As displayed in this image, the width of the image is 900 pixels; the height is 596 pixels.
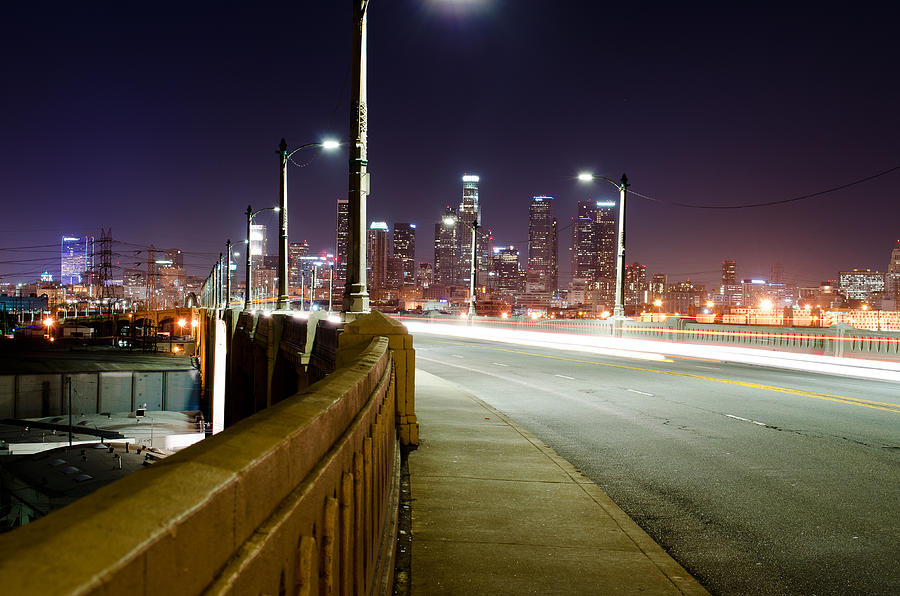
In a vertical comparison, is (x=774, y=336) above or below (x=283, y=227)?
below

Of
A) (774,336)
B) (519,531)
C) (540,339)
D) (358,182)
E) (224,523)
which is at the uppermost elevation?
(358,182)

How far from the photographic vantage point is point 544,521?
625cm

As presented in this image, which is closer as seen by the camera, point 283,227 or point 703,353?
point 283,227

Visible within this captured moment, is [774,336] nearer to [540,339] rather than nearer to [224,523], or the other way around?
[540,339]

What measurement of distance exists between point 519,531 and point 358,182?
8526 millimetres

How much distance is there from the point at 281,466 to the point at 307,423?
316 millimetres

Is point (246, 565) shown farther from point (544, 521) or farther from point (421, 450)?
point (421, 450)

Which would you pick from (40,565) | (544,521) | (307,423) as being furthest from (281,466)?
(544,521)

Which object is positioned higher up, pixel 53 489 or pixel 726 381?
pixel 726 381

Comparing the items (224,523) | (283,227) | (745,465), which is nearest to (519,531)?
(745,465)

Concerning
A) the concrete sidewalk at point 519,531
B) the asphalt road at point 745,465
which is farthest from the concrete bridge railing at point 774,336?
the concrete sidewalk at point 519,531

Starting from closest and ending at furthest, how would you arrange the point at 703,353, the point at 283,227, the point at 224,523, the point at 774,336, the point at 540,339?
1. the point at 224,523
2. the point at 283,227
3. the point at 703,353
4. the point at 774,336
5. the point at 540,339

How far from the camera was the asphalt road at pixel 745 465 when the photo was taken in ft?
18.4

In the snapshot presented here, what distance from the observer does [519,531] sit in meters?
5.95
